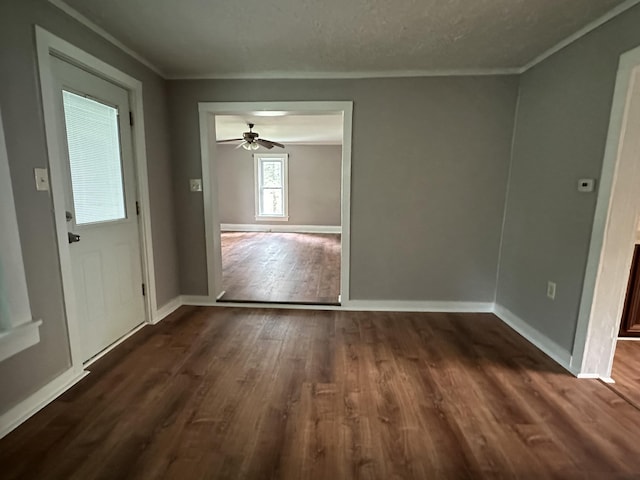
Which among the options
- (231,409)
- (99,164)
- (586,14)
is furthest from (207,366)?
(586,14)

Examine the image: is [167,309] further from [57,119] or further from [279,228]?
[279,228]

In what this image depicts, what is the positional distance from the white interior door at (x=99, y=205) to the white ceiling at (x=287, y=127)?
2245 millimetres

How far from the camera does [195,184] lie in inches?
126

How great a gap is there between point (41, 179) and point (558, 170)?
3447mm

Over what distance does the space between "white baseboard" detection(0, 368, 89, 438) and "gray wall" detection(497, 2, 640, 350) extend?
338 cm

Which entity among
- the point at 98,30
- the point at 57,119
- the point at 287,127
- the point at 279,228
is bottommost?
the point at 279,228

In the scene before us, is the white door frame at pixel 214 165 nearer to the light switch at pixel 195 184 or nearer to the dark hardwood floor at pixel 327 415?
the light switch at pixel 195 184

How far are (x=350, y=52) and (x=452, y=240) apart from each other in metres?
1.97

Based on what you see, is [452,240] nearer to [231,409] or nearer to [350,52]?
[350,52]

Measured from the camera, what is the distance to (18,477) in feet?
4.40

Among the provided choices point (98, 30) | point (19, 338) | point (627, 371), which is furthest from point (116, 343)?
point (627, 371)

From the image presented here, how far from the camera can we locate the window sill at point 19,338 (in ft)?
5.11

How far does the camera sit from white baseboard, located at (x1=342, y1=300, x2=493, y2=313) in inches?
127

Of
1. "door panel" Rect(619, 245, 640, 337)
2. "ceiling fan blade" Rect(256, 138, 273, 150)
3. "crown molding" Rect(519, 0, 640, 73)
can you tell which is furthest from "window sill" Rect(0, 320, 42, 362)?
"ceiling fan blade" Rect(256, 138, 273, 150)
